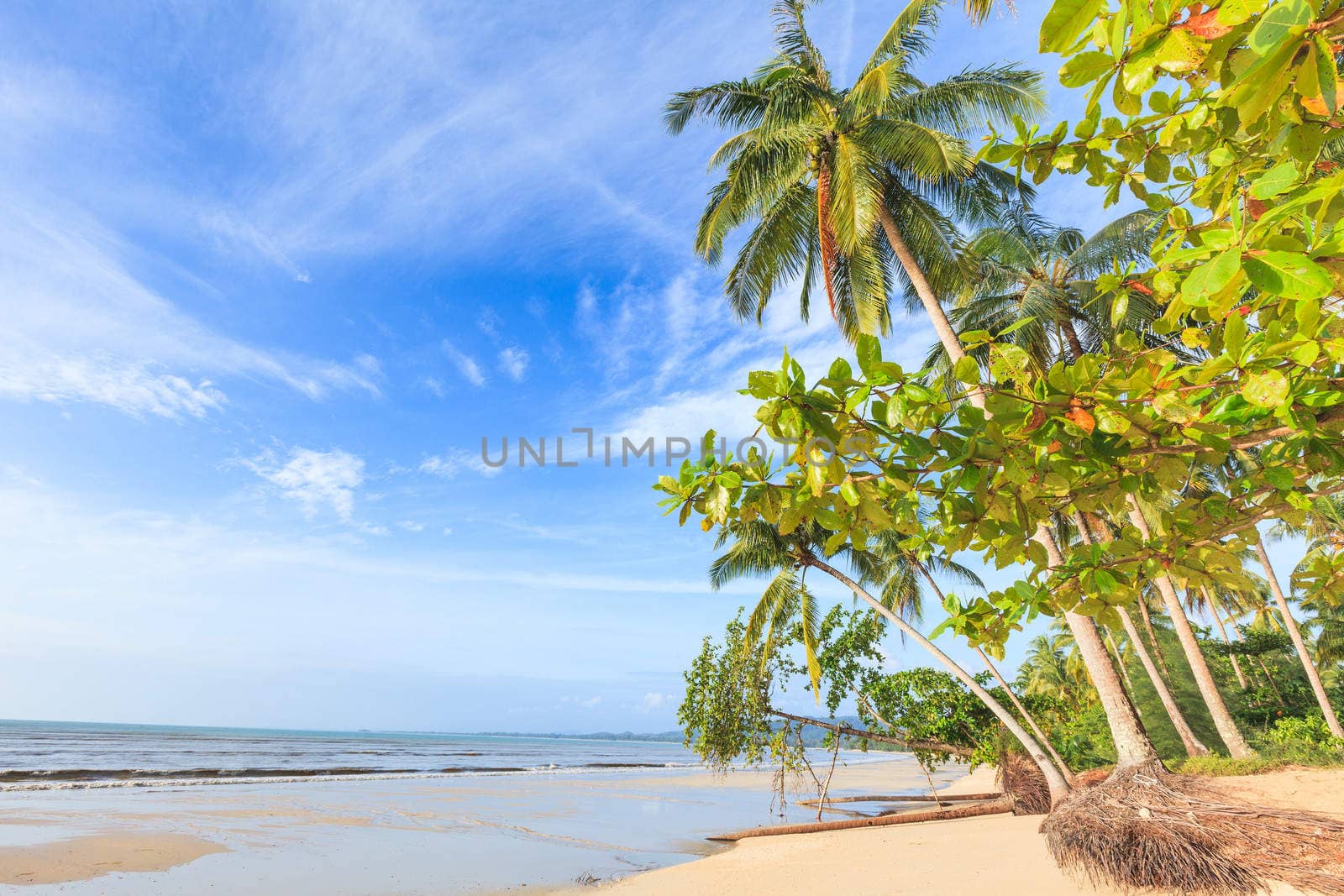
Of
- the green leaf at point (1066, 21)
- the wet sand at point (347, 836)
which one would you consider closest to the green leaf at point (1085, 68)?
the green leaf at point (1066, 21)

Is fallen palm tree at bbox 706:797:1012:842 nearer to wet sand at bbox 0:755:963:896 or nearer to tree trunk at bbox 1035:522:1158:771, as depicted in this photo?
wet sand at bbox 0:755:963:896

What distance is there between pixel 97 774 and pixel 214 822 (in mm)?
13444

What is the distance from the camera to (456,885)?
7.17m

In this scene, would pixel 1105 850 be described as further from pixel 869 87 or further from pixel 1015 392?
pixel 869 87

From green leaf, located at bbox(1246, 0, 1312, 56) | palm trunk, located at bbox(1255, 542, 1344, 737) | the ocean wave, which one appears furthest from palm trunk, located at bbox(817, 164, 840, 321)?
the ocean wave

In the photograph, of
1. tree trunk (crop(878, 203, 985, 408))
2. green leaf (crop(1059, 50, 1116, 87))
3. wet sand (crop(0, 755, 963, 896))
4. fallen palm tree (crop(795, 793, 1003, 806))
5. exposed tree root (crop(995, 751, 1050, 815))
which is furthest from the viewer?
fallen palm tree (crop(795, 793, 1003, 806))

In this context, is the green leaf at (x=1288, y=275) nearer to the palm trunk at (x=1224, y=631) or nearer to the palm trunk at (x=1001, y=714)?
the palm trunk at (x=1001, y=714)

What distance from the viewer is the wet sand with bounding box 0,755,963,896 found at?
734 centimetres

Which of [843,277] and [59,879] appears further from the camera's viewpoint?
[843,277]

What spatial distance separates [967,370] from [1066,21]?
682 mm

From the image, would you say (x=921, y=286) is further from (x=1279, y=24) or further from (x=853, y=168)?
(x=1279, y=24)

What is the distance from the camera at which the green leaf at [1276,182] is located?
3.78 ft

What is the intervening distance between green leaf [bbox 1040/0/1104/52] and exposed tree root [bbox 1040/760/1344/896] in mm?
5358

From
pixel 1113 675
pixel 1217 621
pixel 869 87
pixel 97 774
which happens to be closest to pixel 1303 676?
pixel 1217 621
